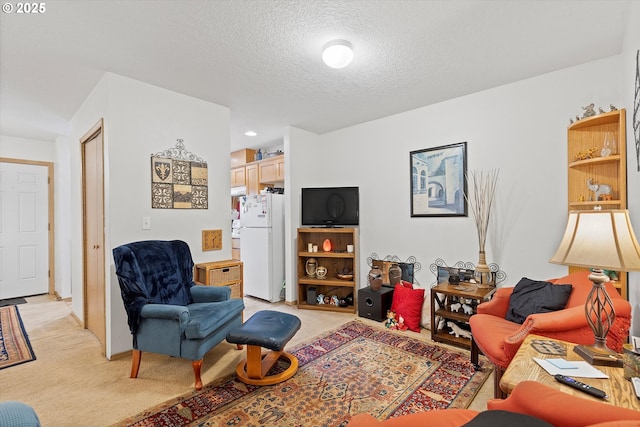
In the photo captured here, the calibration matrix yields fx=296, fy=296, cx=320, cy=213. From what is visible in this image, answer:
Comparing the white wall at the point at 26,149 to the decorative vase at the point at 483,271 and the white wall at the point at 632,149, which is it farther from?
the white wall at the point at 632,149

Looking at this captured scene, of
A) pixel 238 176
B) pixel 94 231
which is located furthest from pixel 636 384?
pixel 238 176

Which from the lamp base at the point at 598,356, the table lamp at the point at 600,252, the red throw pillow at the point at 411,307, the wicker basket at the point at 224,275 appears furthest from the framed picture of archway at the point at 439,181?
the wicker basket at the point at 224,275

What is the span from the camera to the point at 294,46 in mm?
2238

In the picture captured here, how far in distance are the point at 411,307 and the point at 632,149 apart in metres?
2.20

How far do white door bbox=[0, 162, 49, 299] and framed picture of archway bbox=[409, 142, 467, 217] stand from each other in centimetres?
570

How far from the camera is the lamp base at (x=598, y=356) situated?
4.19ft

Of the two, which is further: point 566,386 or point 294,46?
point 294,46

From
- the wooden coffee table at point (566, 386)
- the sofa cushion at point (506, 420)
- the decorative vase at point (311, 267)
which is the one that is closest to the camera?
the sofa cushion at point (506, 420)

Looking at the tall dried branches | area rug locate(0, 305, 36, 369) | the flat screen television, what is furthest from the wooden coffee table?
area rug locate(0, 305, 36, 369)

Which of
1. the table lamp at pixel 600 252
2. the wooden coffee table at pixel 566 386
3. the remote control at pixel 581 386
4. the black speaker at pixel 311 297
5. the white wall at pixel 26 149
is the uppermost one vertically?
the white wall at pixel 26 149

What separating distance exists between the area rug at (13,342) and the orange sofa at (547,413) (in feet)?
10.7

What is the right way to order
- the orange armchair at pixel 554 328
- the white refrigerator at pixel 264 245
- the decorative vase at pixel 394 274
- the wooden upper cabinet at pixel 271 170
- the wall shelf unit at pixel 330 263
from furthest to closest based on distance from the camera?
the wooden upper cabinet at pixel 271 170 → the white refrigerator at pixel 264 245 → the wall shelf unit at pixel 330 263 → the decorative vase at pixel 394 274 → the orange armchair at pixel 554 328

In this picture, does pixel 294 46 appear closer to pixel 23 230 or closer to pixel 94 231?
pixel 94 231

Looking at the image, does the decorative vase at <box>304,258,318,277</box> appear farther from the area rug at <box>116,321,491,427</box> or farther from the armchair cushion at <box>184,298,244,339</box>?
the armchair cushion at <box>184,298,244,339</box>
